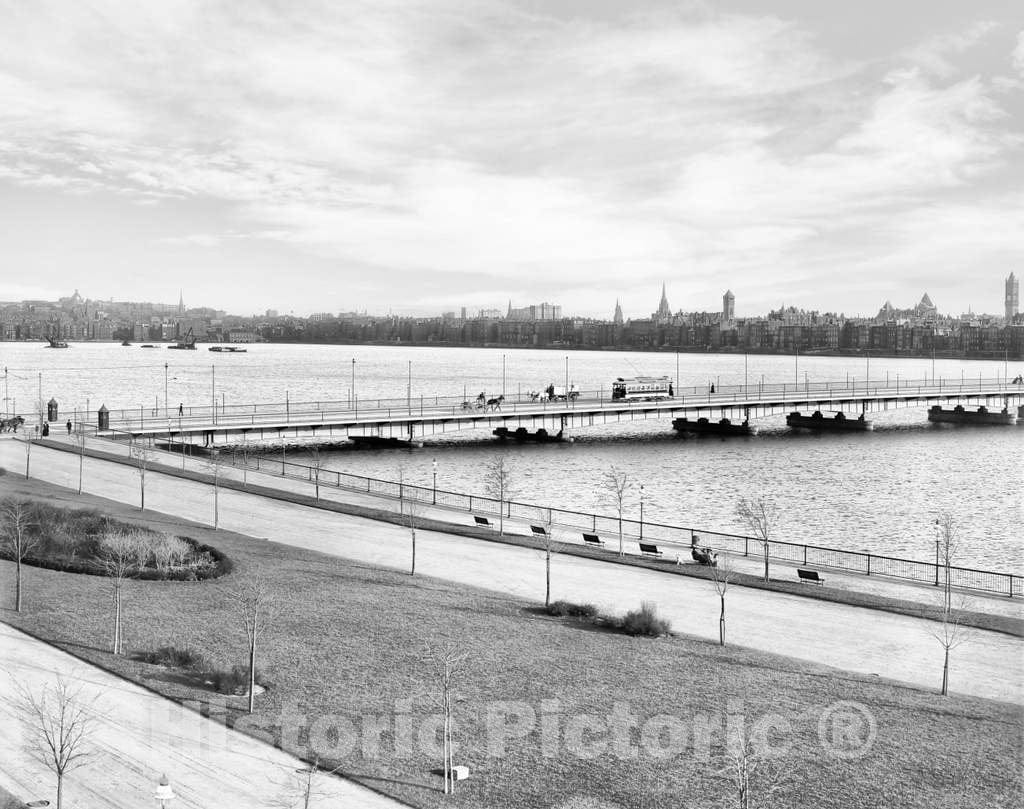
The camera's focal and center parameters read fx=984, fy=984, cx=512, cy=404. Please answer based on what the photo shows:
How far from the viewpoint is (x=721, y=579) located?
2659cm

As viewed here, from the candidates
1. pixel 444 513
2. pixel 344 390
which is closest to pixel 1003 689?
pixel 444 513

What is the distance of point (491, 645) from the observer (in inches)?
847

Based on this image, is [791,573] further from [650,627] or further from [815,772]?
[815,772]

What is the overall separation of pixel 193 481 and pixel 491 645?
2759 cm

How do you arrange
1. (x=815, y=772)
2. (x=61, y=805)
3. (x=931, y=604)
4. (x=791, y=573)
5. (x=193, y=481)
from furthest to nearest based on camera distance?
(x=193, y=481), (x=791, y=573), (x=931, y=604), (x=815, y=772), (x=61, y=805)

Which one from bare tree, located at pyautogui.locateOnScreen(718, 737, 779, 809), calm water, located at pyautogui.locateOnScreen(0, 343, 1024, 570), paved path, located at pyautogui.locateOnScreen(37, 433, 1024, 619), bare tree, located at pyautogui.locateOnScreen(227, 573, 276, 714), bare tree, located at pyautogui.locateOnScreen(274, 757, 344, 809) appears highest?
bare tree, located at pyautogui.locateOnScreen(227, 573, 276, 714)

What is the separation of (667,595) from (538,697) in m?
9.55

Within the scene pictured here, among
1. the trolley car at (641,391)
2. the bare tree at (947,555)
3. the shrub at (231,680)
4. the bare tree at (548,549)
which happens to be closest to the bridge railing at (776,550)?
the bare tree at (947,555)

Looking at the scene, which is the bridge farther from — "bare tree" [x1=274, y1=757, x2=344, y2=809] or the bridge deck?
"bare tree" [x1=274, y1=757, x2=344, y2=809]

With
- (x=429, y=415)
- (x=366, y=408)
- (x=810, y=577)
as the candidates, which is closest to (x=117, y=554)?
(x=810, y=577)

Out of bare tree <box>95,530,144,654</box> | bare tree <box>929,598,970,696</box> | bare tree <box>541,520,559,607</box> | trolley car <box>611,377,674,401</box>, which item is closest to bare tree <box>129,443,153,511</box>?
bare tree <box>95,530,144,654</box>

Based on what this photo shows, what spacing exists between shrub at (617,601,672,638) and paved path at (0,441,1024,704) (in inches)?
37.7

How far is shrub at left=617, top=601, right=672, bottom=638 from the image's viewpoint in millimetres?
22844

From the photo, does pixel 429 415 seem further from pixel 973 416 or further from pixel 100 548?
pixel 973 416
